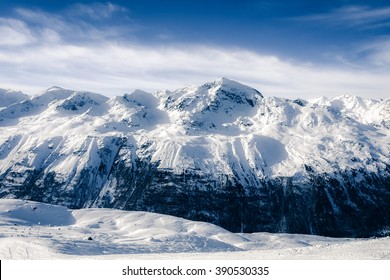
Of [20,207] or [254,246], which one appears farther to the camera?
[20,207]

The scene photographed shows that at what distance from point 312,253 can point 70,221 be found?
119 meters

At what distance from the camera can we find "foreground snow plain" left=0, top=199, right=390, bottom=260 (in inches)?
1695

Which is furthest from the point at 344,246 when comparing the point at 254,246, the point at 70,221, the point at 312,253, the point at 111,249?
the point at 70,221

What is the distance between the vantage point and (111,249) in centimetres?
6994

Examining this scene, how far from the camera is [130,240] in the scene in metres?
96.7

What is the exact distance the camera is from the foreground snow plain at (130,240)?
43062mm
